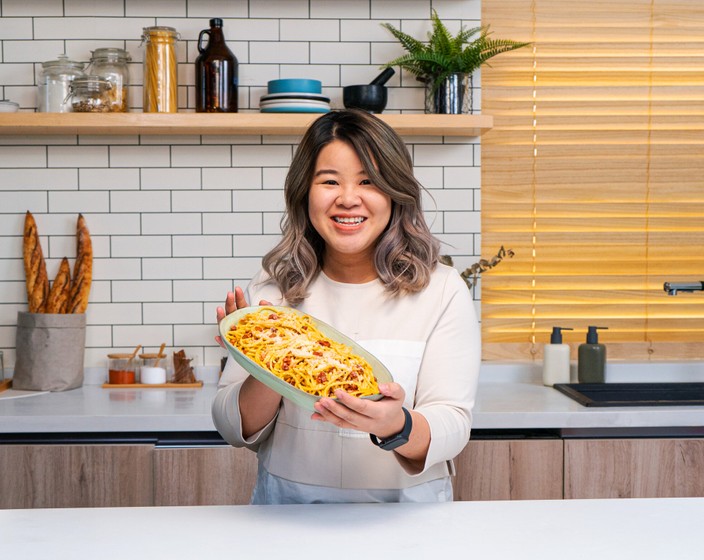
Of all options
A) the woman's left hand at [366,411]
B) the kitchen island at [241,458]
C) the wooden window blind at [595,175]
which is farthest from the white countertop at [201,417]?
the woman's left hand at [366,411]

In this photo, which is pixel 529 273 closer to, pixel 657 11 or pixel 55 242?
pixel 657 11

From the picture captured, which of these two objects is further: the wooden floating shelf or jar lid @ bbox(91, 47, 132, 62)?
jar lid @ bbox(91, 47, 132, 62)

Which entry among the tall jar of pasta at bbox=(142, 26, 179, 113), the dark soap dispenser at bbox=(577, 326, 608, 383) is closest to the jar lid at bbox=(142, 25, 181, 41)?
the tall jar of pasta at bbox=(142, 26, 179, 113)

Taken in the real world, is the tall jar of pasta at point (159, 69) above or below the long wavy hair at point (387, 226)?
above

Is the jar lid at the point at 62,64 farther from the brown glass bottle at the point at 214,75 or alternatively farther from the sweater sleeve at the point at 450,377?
the sweater sleeve at the point at 450,377

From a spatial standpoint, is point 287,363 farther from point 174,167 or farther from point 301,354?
point 174,167

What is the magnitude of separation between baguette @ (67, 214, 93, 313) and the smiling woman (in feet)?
4.78

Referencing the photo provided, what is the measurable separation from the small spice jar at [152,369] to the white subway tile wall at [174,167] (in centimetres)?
11

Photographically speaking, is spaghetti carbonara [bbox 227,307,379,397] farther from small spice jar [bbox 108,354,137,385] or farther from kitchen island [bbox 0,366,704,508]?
small spice jar [bbox 108,354,137,385]

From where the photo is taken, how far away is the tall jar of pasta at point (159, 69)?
2.99 metres

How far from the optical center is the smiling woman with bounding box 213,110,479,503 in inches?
65.3

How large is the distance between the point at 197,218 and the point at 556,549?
7.22ft

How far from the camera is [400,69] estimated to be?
3.16 meters

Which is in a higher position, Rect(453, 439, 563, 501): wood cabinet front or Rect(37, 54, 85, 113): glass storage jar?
Rect(37, 54, 85, 113): glass storage jar
